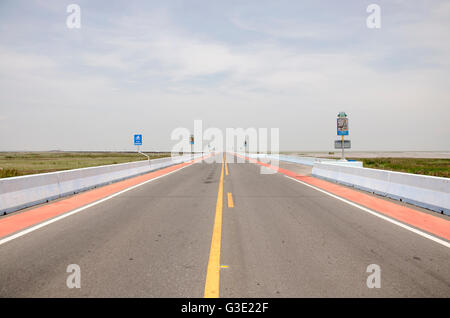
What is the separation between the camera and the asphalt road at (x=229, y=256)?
3.75m

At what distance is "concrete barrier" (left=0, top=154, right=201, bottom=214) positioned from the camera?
8.48 m

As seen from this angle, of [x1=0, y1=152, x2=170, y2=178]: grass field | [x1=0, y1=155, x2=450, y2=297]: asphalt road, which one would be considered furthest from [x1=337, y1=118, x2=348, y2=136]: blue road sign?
[x1=0, y1=152, x2=170, y2=178]: grass field

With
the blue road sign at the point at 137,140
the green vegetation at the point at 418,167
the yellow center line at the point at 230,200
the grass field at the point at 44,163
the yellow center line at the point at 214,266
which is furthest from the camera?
the grass field at the point at 44,163

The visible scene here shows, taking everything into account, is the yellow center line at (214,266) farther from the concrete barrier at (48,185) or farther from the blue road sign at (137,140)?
the blue road sign at (137,140)

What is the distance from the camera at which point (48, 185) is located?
34.4ft

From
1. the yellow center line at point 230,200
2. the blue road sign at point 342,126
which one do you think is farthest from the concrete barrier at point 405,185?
the yellow center line at point 230,200

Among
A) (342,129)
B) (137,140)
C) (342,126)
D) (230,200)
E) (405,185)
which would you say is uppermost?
(342,126)

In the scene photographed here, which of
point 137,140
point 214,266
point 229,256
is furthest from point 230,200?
point 137,140

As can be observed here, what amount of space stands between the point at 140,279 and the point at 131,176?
1670 centimetres

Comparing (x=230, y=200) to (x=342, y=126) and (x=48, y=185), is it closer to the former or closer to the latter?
(x=48, y=185)

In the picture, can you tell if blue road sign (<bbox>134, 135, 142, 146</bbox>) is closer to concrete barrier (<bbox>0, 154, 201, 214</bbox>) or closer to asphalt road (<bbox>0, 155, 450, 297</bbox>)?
concrete barrier (<bbox>0, 154, 201, 214</bbox>)

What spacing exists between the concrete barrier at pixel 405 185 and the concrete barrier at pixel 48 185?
11.4 m

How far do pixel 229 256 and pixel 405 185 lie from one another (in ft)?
26.0
